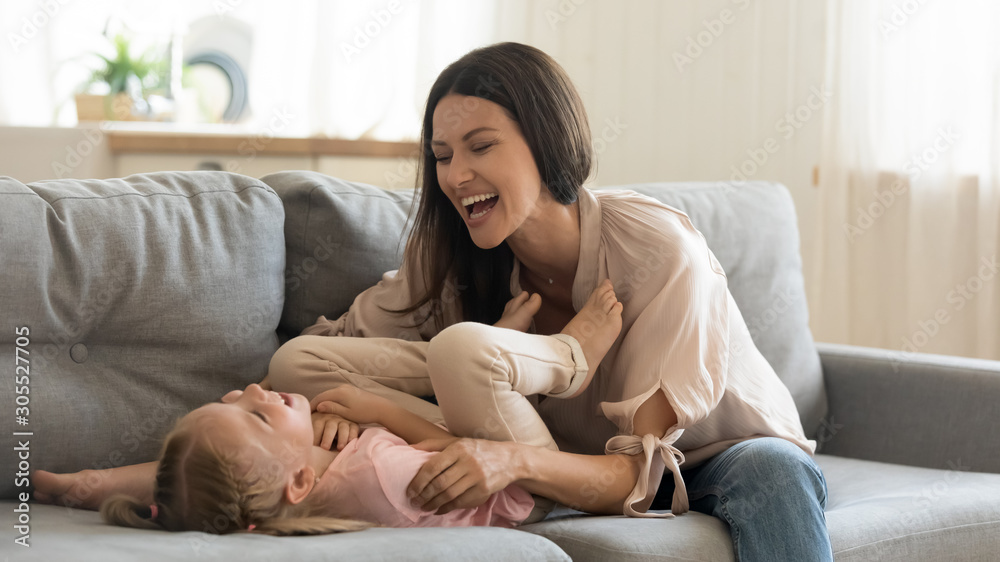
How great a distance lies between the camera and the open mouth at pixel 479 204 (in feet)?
4.51

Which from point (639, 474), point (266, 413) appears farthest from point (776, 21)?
point (266, 413)

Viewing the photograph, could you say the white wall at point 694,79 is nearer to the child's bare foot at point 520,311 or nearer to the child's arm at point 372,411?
the child's bare foot at point 520,311

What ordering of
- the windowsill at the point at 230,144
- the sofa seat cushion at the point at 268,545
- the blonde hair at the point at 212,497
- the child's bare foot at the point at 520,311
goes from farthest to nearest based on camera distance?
the windowsill at the point at 230,144, the child's bare foot at the point at 520,311, the blonde hair at the point at 212,497, the sofa seat cushion at the point at 268,545

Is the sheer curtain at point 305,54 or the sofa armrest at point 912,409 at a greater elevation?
the sheer curtain at point 305,54

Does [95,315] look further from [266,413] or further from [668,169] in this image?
[668,169]

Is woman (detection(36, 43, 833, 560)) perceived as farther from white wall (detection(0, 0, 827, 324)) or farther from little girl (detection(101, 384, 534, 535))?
white wall (detection(0, 0, 827, 324))

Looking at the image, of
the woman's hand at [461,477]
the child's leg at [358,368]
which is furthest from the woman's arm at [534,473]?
the child's leg at [358,368]

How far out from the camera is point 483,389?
1.19 m

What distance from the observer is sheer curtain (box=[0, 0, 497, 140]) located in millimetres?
2762

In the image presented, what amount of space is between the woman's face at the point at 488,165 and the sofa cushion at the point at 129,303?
0.34 meters

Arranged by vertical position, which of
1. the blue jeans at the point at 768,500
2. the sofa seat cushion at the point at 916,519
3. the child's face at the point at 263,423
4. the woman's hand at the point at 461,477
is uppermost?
the child's face at the point at 263,423

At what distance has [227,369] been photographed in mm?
1392

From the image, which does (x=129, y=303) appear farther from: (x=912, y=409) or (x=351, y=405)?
(x=912, y=409)

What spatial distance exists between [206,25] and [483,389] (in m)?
2.45
